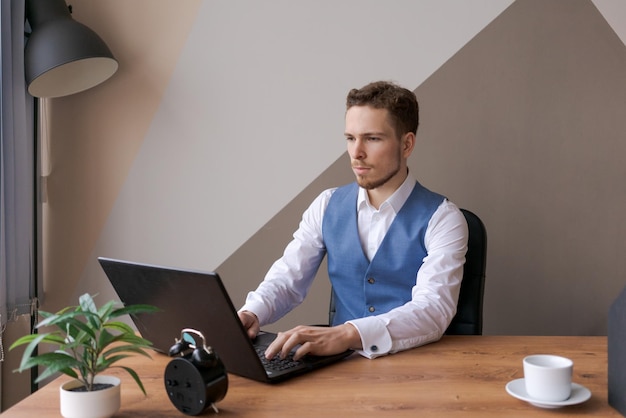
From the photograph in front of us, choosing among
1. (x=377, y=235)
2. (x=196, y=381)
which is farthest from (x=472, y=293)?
(x=196, y=381)

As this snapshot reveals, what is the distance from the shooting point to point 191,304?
4.75 feet

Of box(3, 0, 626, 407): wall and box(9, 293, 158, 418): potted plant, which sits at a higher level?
box(3, 0, 626, 407): wall

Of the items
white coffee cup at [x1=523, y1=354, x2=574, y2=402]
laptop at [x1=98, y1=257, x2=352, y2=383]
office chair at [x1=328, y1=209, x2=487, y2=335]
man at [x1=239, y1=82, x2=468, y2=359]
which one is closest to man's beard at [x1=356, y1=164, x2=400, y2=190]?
man at [x1=239, y1=82, x2=468, y2=359]

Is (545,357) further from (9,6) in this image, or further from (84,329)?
(9,6)

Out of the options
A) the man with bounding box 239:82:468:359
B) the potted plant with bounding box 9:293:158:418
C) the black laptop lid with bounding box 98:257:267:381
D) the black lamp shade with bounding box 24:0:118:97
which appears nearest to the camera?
the potted plant with bounding box 9:293:158:418

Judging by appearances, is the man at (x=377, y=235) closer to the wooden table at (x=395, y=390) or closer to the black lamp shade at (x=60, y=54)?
the wooden table at (x=395, y=390)

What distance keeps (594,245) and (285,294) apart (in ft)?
4.01

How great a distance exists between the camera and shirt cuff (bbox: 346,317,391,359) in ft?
5.50

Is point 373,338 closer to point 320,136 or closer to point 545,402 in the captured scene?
point 545,402

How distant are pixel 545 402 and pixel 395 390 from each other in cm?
28

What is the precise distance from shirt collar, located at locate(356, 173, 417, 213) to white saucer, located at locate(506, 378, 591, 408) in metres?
0.86

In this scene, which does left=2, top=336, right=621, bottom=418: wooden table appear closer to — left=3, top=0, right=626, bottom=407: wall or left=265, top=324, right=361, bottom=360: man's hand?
left=265, top=324, right=361, bottom=360: man's hand

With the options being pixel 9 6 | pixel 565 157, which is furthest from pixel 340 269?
pixel 9 6

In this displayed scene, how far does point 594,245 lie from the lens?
2.67 m
